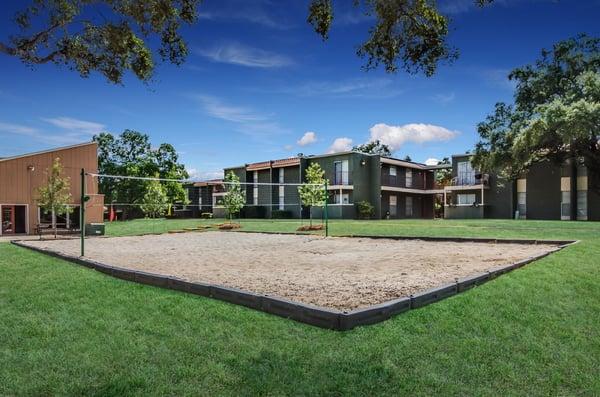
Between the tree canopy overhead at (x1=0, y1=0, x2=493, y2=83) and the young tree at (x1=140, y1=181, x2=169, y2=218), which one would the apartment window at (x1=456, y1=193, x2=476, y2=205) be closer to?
the young tree at (x1=140, y1=181, x2=169, y2=218)

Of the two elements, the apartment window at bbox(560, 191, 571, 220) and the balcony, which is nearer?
the apartment window at bbox(560, 191, 571, 220)

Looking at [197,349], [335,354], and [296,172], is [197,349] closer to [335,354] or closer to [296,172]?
[335,354]

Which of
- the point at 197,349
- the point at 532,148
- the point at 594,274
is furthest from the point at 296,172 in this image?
the point at 197,349

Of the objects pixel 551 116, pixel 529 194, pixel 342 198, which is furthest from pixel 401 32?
Result: pixel 529 194

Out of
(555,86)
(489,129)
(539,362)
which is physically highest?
(555,86)

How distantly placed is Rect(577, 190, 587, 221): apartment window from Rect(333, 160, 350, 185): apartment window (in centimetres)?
1943

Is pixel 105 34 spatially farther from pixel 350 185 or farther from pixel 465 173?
pixel 465 173

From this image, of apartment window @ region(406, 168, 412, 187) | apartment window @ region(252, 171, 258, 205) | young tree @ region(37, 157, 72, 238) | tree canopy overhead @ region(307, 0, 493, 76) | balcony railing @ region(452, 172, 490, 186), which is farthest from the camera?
apartment window @ region(252, 171, 258, 205)

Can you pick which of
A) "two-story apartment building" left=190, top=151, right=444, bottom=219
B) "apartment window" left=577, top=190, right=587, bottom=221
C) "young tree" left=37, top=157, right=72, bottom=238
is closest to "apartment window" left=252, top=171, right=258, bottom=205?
"two-story apartment building" left=190, top=151, right=444, bottom=219

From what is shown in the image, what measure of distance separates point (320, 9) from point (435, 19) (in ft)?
4.90

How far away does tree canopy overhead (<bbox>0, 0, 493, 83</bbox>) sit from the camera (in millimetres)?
5691

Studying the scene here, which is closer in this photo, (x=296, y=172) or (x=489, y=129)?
(x=489, y=129)

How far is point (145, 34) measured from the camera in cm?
686

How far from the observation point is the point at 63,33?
6773 mm
